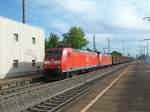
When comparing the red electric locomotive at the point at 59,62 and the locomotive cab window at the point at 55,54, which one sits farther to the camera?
the locomotive cab window at the point at 55,54

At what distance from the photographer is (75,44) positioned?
98.3 metres

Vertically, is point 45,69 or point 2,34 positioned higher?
point 2,34

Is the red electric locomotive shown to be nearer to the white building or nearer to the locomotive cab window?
the locomotive cab window

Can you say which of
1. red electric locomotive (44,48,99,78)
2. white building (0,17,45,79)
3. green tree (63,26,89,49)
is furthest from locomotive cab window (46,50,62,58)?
green tree (63,26,89,49)

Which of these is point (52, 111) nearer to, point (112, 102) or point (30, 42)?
point (112, 102)

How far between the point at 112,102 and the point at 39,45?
109 ft

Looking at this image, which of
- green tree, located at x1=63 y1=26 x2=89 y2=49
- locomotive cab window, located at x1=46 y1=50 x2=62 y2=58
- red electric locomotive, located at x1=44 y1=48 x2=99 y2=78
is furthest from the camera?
green tree, located at x1=63 y1=26 x2=89 y2=49

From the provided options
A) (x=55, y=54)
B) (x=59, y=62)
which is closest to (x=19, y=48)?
(x=55, y=54)

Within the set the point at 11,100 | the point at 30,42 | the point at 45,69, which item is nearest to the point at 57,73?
the point at 45,69

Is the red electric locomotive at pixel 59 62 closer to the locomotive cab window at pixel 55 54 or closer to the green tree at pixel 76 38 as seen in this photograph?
the locomotive cab window at pixel 55 54

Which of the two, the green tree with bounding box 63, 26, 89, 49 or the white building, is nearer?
the white building

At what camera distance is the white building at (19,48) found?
38531mm

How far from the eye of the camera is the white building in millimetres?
38531

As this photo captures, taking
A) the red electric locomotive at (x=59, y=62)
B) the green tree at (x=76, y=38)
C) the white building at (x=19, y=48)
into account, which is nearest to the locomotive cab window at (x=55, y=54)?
the red electric locomotive at (x=59, y=62)
